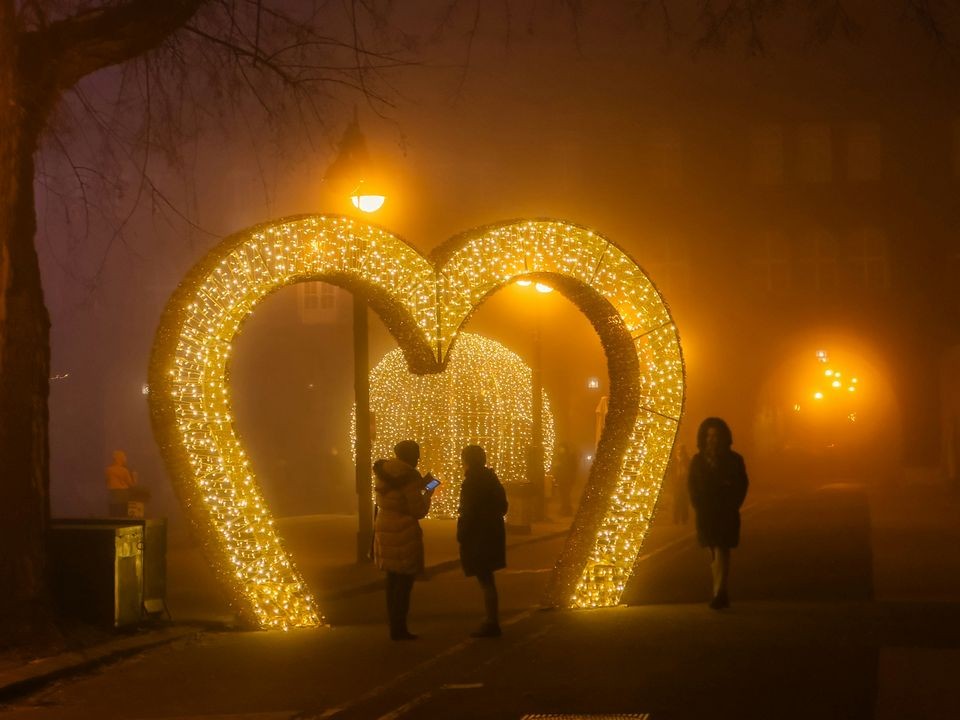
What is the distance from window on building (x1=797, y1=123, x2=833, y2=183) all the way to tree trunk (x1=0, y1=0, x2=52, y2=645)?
155 ft

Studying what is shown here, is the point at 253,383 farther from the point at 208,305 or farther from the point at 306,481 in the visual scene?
the point at 208,305

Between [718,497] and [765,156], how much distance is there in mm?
44451

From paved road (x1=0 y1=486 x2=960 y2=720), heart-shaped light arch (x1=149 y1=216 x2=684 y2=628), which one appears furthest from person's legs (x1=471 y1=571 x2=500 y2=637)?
heart-shaped light arch (x1=149 y1=216 x2=684 y2=628)

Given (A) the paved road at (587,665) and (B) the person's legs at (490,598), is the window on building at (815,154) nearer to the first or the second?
(A) the paved road at (587,665)

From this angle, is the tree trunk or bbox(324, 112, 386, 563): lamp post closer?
the tree trunk

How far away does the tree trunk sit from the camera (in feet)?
36.8

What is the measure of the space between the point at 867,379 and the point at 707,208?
79.9 ft

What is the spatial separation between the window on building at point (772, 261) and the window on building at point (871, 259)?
2408 mm

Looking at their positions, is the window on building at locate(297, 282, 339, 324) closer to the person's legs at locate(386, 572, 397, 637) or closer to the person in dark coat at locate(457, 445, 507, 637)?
the person in dark coat at locate(457, 445, 507, 637)

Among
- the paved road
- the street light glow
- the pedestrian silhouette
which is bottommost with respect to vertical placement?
the paved road

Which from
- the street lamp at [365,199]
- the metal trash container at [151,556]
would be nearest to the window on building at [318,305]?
the street lamp at [365,199]

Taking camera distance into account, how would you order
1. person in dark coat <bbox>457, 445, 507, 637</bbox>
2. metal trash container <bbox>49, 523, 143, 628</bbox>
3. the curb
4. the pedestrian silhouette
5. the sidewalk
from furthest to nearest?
1. the pedestrian silhouette
2. metal trash container <bbox>49, 523, 143, 628</bbox>
3. person in dark coat <bbox>457, 445, 507, 637</bbox>
4. the sidewalk
5. the curb

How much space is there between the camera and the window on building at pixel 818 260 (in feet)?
182

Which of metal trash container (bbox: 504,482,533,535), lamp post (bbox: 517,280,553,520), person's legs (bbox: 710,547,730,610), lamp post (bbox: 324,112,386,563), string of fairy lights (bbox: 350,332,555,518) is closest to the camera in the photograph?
person's legs (bbox: 710,547,730,610)
